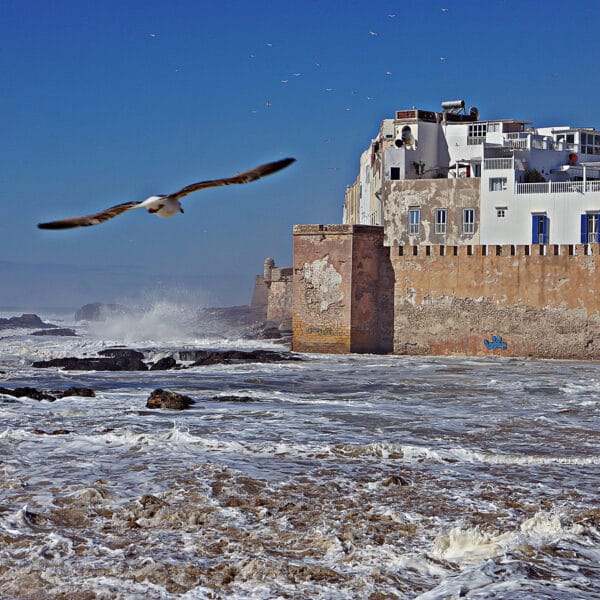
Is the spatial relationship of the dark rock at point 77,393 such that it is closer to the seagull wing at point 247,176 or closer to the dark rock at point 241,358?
the dark rock at point 241,358

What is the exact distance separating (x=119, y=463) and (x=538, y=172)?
2597 centimetres

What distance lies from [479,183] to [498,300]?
26.5 feet

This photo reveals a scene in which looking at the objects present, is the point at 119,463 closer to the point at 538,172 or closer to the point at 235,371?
the point at 235,371

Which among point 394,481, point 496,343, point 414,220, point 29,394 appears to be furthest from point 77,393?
point 414,220

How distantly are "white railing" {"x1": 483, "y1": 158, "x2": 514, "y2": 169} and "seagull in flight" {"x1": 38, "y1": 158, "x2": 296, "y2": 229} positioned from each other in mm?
25032

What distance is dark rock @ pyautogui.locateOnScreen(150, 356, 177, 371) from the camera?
21953 mm

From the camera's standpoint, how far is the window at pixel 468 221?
102 feet

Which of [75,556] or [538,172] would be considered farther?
[538,172]

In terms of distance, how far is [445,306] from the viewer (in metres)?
24.3

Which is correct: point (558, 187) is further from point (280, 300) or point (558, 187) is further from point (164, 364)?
point (280, 300)

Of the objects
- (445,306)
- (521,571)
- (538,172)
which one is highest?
(538,172)

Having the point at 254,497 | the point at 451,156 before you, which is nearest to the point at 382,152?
the point at 451,156

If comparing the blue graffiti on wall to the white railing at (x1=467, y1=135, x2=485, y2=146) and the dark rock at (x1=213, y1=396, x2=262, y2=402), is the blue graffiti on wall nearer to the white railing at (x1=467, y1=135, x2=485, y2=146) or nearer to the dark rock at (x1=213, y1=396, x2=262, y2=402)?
the dark rock at (x1=213, y1=396, x2=262, y2=402)

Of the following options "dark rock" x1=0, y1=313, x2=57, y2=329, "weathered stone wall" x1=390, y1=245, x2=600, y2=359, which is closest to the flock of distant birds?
"weathered stone wall" x1=390, y1=245, x2=600, y2=359
